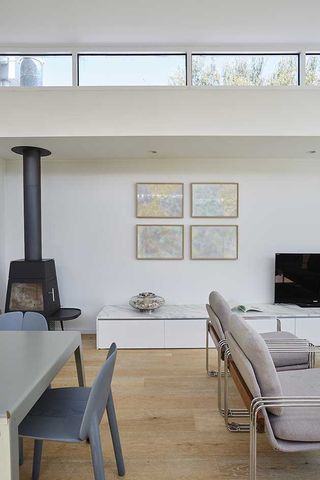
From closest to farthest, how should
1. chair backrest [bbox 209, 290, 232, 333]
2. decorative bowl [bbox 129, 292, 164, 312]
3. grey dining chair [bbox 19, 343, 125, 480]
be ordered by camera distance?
1. grey dining chair [bbox 19, 343, 125, 480]
2. chair backrest [bbox 209, 290, 232, 333]
3. decorative bowl [bbox 129, 292, 164, 312]

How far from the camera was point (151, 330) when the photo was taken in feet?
12.4

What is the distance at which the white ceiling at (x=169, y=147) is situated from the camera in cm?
344

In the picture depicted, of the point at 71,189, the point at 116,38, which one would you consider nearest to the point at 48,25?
the point at 116,38

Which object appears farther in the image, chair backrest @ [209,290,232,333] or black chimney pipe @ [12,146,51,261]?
black chimney pipe @ [12,146,51,261]

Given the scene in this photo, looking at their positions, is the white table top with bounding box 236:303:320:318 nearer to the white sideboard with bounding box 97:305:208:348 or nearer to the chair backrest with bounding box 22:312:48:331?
the white sideboard with bounding box 97:305:208:348

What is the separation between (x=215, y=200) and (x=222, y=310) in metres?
2.07

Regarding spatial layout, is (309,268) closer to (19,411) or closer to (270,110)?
(270,110)

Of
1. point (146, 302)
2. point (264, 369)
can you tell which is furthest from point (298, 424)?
point (146, 302)

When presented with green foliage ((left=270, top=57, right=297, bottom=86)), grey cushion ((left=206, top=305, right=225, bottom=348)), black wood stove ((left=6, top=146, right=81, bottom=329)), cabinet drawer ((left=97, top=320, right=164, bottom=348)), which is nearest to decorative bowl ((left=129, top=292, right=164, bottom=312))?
cabinet drawer ((left=97, top=320, right=164, bottom=348))

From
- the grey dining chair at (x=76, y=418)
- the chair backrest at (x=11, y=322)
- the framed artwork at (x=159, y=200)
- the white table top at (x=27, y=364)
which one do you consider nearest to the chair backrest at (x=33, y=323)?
the chair backrest at (x=11, y=322)

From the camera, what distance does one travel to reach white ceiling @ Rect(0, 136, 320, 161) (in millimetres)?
3436

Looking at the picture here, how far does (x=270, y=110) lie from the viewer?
338 cm

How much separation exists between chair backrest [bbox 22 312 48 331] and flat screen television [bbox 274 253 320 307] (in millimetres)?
2917

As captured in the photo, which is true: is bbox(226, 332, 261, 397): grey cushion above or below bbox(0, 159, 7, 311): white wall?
below
